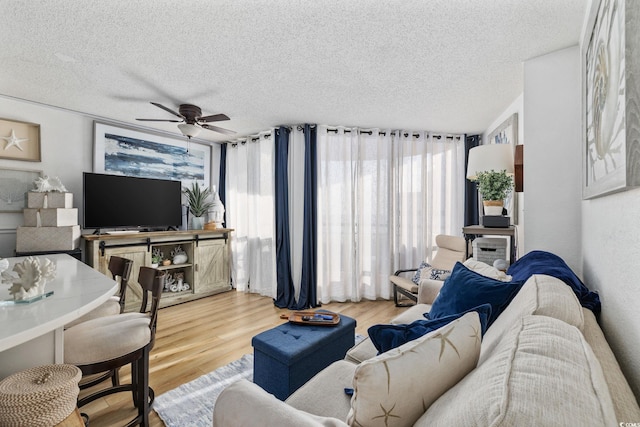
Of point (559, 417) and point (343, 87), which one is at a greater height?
point (343, 87)

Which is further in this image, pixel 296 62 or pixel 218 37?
pixel 296 62

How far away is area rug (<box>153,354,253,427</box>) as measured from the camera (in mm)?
1763

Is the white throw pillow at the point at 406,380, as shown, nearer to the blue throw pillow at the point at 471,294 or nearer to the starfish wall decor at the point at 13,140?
the blue throw pillow at the point at 471,294

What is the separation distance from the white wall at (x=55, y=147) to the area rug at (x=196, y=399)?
278 centimetres

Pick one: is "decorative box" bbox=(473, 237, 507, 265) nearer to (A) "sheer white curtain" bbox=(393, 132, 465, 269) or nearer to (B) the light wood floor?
(B) the light wood floor

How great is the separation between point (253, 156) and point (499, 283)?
393cm

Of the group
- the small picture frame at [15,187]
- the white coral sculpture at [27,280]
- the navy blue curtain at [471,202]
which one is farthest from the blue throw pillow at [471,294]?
the small picture frame at [15,187]

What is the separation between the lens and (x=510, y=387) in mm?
535

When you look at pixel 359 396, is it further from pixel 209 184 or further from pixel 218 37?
pixel 209 184

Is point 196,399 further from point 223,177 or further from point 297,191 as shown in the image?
point 223,177

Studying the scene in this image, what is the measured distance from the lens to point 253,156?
15.1ft

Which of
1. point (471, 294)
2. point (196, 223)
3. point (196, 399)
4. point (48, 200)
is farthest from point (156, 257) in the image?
point (471, 294)

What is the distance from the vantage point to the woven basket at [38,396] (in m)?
0.90

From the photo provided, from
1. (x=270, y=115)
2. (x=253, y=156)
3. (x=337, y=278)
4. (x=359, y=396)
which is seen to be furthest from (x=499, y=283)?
(x=253, y=156)
